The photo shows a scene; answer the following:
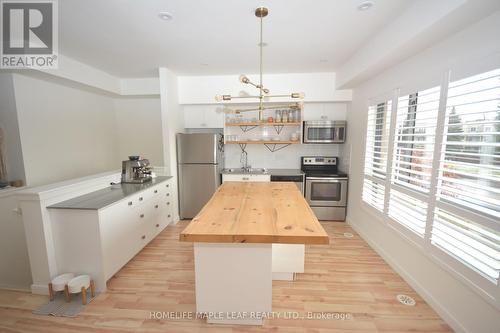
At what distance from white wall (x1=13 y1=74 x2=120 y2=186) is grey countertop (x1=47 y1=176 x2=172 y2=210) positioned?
128 cm

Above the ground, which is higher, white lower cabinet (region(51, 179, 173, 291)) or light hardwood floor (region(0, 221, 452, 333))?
white lower cabinet (region(51, 179, 173, 291))

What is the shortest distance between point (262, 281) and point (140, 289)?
4.47 feet

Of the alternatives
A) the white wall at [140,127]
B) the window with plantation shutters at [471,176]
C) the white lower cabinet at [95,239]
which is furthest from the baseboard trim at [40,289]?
the window with plantation shutters at [471,176]

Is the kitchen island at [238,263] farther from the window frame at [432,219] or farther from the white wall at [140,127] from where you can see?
the white wall at [140,127]

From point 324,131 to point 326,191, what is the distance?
110 centimetres

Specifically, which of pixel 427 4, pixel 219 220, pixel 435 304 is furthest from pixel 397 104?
pixel 219 220

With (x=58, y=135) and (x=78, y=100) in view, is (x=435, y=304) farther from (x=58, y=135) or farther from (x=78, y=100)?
(x=78, y=100)

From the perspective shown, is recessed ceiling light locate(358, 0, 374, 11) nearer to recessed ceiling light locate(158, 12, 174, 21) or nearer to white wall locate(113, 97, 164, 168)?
recessed ceiling light locate(158, 12, 174, 21)

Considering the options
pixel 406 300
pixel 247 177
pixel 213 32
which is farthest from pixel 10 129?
pixel 406 300

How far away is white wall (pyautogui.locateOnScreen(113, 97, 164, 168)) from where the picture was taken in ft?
14.3

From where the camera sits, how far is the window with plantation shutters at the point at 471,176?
1.41 metres

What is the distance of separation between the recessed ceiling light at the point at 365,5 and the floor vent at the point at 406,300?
2644mm

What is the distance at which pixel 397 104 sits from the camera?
2.43m

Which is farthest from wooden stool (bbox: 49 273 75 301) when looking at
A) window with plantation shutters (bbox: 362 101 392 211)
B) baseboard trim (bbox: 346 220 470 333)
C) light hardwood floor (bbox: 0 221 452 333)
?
window with plantation shutters (bbox: 362 101 392 211)
